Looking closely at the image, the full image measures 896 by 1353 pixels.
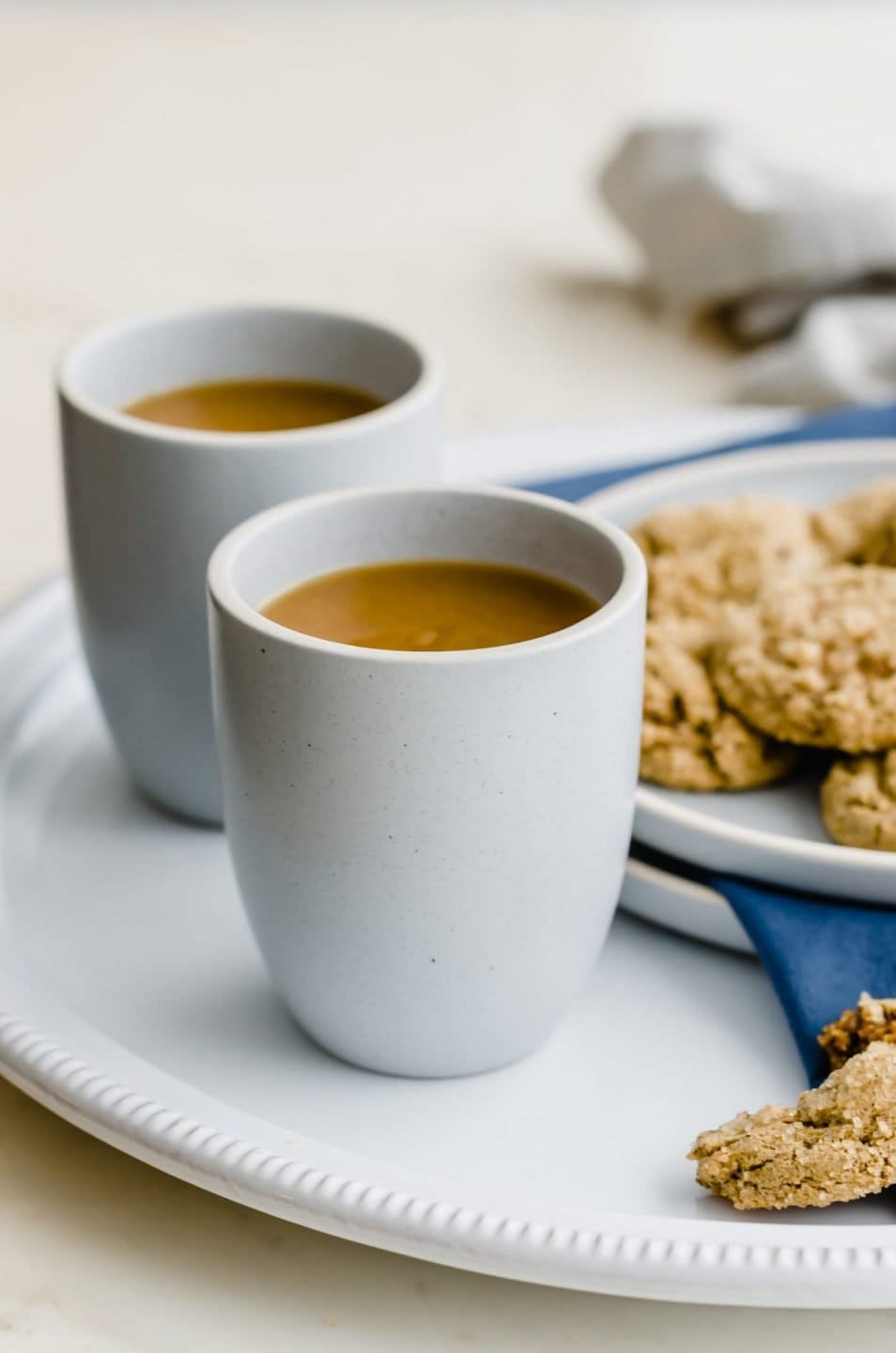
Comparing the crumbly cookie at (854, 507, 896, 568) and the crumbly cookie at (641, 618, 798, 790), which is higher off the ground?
the crumbly cookie at (854, 507, 896, 568)

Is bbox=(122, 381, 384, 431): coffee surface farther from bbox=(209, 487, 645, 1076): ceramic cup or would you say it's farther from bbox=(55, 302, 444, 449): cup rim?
bbox=(209, 487, 645, 1076): ceramic cup

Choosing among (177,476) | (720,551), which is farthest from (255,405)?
(720,551)

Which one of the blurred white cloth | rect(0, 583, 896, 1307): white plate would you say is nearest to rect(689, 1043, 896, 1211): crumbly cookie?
rect(0, 583, 896, 1307): white plate

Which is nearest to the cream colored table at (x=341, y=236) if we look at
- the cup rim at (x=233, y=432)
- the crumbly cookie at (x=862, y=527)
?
the cup rim at (x=233, y=432)

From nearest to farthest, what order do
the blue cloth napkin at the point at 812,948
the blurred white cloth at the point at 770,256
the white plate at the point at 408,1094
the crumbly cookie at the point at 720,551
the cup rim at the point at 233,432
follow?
the white plate at the point at 408,1094
the blue cloth napkin at the point at 812,948
the cup rim at the point at 233,432
the crumbly cookie at the point at 720,551
the blurred white cloth at the point at 770,256

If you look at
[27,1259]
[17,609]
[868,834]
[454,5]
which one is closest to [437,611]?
[868,834]

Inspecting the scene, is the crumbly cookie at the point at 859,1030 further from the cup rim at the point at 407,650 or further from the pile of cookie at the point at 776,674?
the cup rim at the point at 407,650

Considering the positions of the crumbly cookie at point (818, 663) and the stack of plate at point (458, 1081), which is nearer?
the stack of plate at point (458, 1081)
